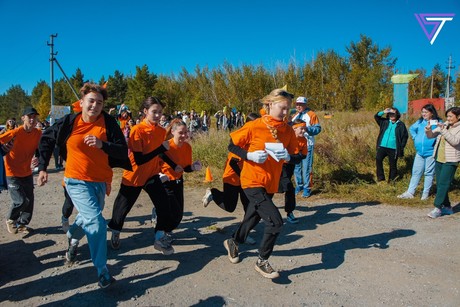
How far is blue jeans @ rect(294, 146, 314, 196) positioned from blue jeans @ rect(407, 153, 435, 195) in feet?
6.58

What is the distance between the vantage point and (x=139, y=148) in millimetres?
3996

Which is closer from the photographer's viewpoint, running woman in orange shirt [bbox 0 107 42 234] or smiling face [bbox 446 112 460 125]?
running woman in orange shirt [bbox 0 107 42 234]

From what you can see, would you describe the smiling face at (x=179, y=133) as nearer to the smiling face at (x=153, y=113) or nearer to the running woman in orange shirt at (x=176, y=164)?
the running woman in orange shirt at (x=176, y=164)

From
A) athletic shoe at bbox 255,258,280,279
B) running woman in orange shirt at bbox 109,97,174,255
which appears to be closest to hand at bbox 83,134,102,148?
running woman in orange shirt at bbox 109,97,174,255

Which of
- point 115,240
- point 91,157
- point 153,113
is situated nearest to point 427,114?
point 153,113

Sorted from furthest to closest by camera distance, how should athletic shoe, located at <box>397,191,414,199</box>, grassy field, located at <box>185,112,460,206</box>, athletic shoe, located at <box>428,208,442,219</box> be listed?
grassy field, located at <box>185,112,460,206</box>
athletic shoe, located at <box>397,191,414,199</box>
athletic shoe, located at <box>428,208,442,219</box>

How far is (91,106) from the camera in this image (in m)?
3.33

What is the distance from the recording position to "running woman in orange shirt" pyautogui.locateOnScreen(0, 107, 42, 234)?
16.4ft

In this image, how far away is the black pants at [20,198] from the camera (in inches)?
197

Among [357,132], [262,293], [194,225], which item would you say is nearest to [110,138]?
[262,293]

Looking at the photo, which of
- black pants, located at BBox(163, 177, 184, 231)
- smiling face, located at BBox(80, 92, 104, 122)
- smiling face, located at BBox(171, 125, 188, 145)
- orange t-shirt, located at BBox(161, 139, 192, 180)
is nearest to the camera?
smiling face, located at BBox(80, 92, 104, 122)

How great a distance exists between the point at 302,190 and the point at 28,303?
5719 millimetres

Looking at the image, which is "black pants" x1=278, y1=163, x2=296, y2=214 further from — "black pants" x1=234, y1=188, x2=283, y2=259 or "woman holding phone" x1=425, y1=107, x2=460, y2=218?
"woman holding phone" x1=425, y1=107, x2=460, y2=218

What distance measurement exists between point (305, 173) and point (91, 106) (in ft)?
16.1
